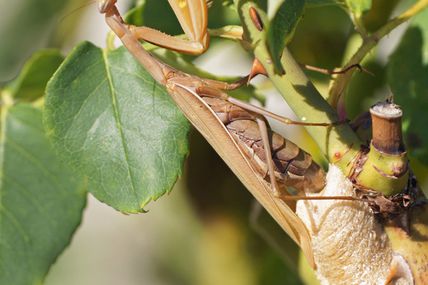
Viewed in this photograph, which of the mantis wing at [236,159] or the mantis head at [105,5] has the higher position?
the mantis head at [105,5]

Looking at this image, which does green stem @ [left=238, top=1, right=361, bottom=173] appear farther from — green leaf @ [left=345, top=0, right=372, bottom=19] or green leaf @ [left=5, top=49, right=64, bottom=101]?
green leaf @ [left=5, top=49, right=64, bottom=101]

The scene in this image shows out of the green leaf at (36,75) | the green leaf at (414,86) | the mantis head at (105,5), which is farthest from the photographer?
the green leaf at (36,75)

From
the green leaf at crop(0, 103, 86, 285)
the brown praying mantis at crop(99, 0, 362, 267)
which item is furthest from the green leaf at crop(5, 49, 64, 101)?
the brown praying mantis at crop(99, 0, 362, 267)

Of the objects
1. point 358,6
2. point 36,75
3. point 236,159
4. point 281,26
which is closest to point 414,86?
point 358,6

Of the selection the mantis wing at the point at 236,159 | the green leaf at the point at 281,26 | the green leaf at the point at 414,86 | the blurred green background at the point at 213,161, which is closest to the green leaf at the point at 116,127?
the mantis wing at the point at 236,159

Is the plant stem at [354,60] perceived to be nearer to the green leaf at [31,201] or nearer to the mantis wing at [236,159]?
the mantis wing at [236,159]

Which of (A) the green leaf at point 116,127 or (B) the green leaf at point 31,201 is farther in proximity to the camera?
(B) the green leaf at point 31,201
